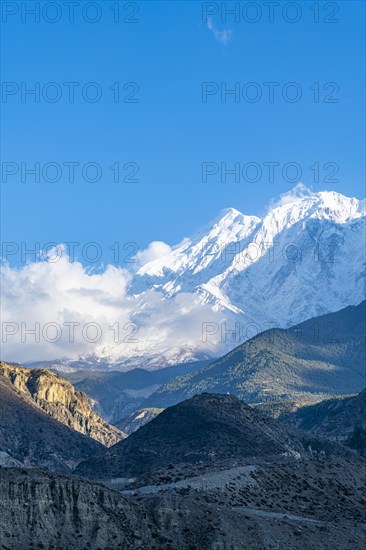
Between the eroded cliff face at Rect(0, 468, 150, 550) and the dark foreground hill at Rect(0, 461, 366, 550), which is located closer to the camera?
the eroded cliff face at Rect(0, 468, 150, 550)

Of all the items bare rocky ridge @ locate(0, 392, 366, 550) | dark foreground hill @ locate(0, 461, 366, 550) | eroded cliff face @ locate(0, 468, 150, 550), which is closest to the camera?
eroded cliff face @ locate(0, 468, 150, 550)

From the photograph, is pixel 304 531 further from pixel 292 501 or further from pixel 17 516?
pixel 17 516

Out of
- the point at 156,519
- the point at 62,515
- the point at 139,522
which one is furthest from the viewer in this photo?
the point at 156,519

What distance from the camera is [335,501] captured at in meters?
145

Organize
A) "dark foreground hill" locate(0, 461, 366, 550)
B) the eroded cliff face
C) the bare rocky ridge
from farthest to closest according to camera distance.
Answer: the bare rocky ridge < "dark foreground hill" locate(0, 461, 366, 550) < the eroded cliff face

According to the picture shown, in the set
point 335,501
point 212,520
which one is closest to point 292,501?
point 335,501

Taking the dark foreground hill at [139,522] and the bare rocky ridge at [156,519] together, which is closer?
the dark foreground hill at [139,522]

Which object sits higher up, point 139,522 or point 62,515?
point 62,515

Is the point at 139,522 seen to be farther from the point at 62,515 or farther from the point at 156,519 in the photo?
the point at 62,515

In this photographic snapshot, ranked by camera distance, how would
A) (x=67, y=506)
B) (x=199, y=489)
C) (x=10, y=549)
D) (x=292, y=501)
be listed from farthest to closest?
(x=292, y=501)
(x=199, y=489)
(x=67, y=506)
(x=10, y=549)

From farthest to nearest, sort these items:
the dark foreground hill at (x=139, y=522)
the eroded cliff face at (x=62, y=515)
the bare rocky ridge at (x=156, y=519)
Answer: the bare rocky ridge at (x=156, y=519), the dark foreground hill at (x=139, y=522), the eroded cliff face at (x=62, y=515)

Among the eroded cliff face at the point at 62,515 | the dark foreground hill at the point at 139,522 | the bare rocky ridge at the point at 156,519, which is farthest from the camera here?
the bare rocky ridge at the point at 156,519

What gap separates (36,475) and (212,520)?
18662 millimetres

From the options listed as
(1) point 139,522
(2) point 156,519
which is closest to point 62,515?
(1) point 139,522
